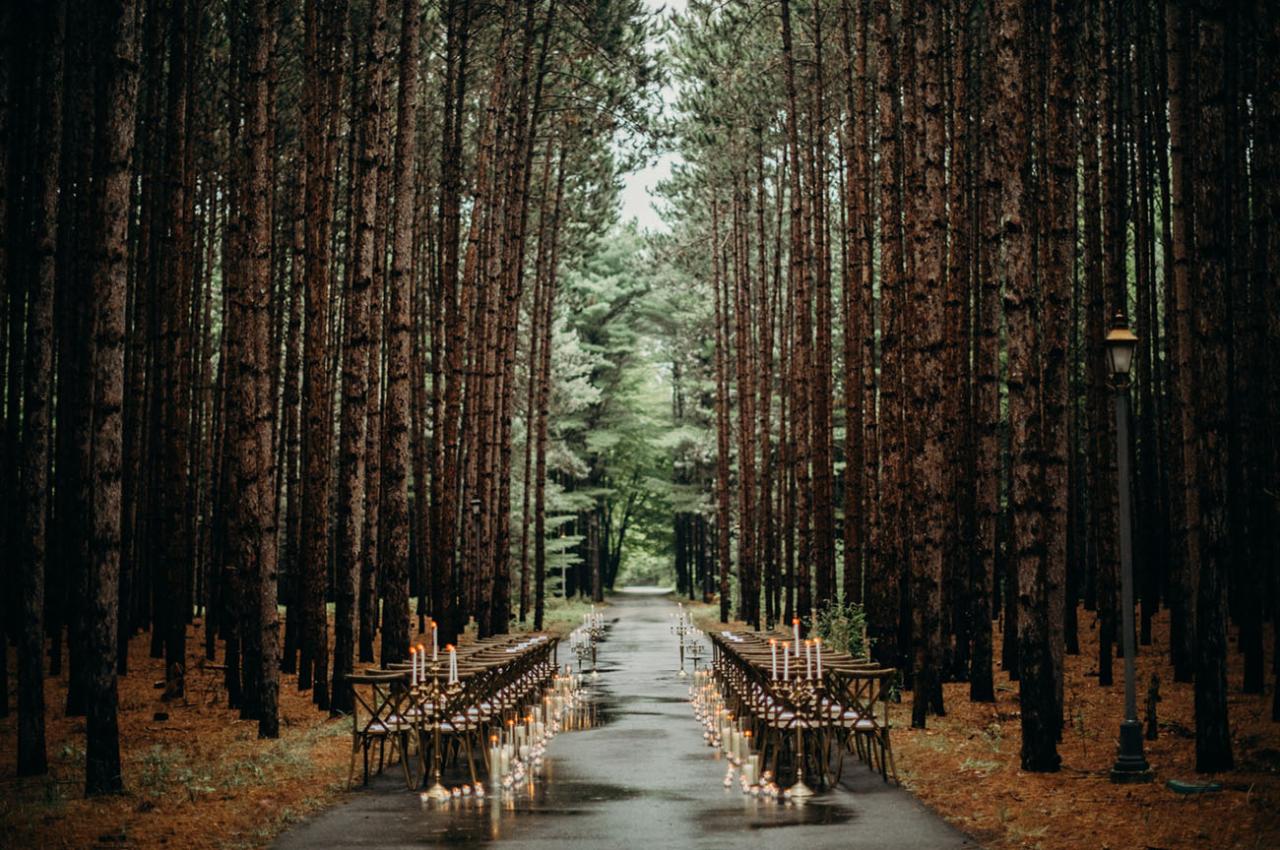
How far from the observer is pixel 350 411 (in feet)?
49.6

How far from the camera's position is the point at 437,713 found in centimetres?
1162

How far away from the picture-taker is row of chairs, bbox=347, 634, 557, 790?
11.4m


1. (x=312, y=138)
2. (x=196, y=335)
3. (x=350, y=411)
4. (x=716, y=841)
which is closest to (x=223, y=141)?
(x=196, y=335)

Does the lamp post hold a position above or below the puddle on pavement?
above

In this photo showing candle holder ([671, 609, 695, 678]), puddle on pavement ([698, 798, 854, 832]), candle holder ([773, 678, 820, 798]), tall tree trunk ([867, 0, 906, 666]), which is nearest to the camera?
puddle on pavement ([698, 798, 854, 832])

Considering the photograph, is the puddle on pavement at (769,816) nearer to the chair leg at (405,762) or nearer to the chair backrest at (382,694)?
the chair leg at (405,762)

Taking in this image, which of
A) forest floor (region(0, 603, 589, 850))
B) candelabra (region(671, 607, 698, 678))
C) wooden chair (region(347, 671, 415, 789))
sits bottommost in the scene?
candelabra (region(671, 607, 698, 678))

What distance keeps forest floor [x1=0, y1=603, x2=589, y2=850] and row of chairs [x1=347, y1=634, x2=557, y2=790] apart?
0.58 metres

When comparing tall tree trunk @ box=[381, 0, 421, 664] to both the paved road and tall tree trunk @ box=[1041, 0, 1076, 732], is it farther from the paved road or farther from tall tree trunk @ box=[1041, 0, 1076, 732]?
tall tree trunk @ box=[1041, 0, 1076, 732]

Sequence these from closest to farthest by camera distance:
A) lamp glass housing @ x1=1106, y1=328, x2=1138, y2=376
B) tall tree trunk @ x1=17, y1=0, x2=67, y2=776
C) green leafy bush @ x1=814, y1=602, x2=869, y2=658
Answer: tall tree trunk @ x1=17, y1=0, x2=67, y2=776, lamp glass housing @ x1=1106, y1=328, x2=1138, y2=376, green leafy bush @ x1=814, y1=602, x2=869, y2=658

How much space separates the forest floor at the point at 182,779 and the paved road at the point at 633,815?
0.59m

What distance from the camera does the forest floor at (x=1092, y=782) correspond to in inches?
328

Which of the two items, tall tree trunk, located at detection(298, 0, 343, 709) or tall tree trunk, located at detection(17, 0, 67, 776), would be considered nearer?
tall tree trunk, located at detection(17, 0, 67, 776)

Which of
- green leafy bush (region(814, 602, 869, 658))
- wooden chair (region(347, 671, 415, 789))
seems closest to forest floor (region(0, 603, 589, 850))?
wooden chair (region(347, 671, 415, 789))
